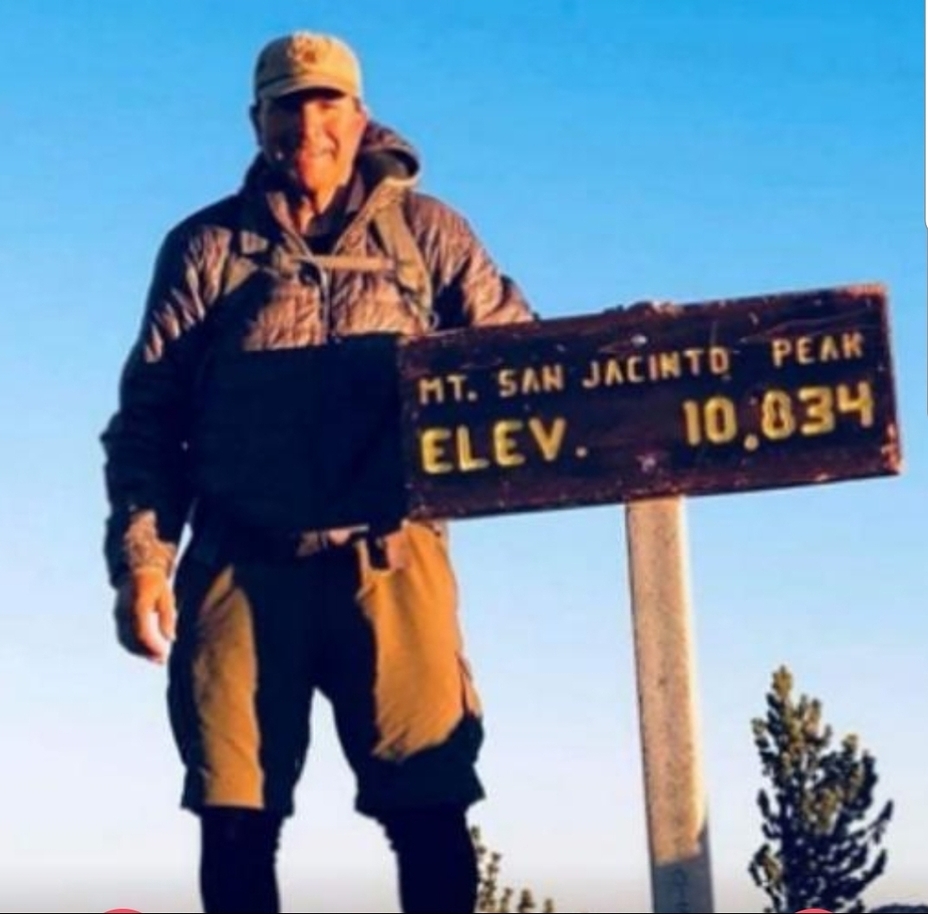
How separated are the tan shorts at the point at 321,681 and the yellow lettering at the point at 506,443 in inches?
14.3

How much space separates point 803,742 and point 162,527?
27.3m

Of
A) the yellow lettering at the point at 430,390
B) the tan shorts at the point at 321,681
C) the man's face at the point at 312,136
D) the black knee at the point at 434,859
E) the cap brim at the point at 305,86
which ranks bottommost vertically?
the black knee at the point at 434,859

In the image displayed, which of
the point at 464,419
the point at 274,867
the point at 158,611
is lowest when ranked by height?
the point at 274,867

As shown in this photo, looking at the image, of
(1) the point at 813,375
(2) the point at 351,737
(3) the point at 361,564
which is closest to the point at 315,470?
(3) the point at 361,564

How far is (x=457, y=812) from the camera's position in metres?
7.20

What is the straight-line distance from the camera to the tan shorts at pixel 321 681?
7.16 m

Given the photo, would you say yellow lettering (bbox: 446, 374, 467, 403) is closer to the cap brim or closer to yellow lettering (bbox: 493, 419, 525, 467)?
yellow lettering (bbox: 493, 419, 525, 467)

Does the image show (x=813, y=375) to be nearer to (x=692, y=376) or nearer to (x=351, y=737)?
(x=692, y=376)

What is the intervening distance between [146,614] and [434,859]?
109 centimetres

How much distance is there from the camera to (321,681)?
24.1 feet

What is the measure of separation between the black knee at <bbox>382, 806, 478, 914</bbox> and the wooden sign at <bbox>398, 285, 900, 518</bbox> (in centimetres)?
88

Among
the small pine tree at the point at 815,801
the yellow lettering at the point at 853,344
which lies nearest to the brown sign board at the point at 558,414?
the yellow lettering at the point at 853,344

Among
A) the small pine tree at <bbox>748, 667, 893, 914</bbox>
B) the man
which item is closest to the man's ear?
the man

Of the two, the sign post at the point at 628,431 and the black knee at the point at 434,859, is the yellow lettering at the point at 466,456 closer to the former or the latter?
the sign post at the point at 628,431
